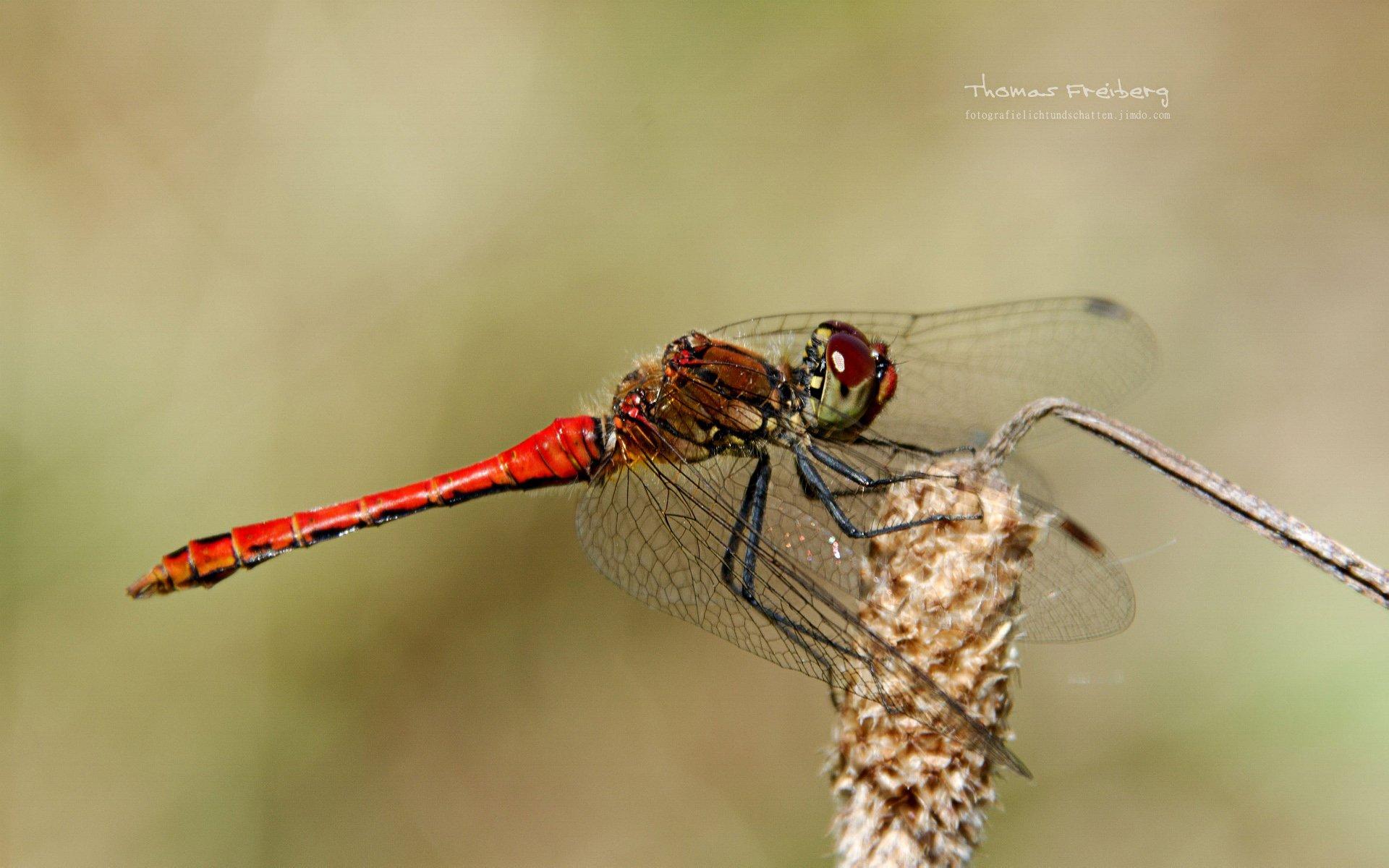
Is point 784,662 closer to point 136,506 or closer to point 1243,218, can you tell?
point 136,506

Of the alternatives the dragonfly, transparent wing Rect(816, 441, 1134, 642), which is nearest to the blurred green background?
the dragonfly

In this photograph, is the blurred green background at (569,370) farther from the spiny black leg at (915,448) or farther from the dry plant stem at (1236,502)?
the dry plant stem at (1236,502)

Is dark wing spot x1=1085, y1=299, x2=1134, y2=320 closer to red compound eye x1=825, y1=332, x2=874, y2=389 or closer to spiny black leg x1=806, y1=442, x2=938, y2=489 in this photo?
red compound eye x1=825, y1=332, x2=874, y2=389

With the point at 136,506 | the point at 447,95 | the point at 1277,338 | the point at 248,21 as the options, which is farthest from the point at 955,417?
the point at 248,21

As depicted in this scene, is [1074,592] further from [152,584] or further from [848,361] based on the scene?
[152,584]

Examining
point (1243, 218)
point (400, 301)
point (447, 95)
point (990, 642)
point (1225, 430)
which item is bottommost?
point (990, 642)

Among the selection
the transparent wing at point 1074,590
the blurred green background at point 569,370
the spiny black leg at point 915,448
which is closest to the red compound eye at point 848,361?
the spiny black leg at point 915,448

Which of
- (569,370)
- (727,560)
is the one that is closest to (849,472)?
(727,560)
